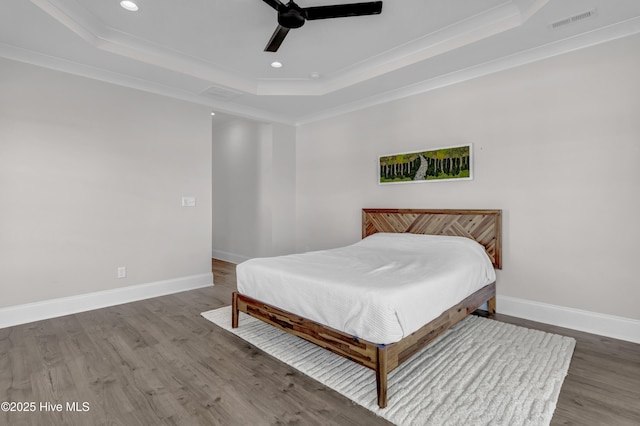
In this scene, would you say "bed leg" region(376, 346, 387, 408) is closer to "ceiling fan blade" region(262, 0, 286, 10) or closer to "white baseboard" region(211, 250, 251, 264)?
"ceiling fan blade" region(262, 0, 286, 10)

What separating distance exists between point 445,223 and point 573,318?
1468mm

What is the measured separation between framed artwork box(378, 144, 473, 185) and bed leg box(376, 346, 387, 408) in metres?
2.52

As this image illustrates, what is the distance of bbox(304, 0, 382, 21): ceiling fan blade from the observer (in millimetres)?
2372

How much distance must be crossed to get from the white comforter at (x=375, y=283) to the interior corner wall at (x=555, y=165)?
0.53 metres

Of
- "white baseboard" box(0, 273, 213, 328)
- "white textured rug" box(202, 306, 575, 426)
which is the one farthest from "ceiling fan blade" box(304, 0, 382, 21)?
"white baseboard" box(0, 273, 213, 328)

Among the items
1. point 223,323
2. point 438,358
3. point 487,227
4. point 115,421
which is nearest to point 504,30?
point 487,227

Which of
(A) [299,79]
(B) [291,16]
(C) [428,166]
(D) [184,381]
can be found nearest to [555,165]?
(C) [428,166]

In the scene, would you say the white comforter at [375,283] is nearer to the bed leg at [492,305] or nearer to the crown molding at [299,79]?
the bed leg at [492,305]

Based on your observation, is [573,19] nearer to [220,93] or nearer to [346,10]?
[346,10]

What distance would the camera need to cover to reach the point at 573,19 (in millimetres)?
2627

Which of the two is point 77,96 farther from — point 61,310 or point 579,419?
point 579,419

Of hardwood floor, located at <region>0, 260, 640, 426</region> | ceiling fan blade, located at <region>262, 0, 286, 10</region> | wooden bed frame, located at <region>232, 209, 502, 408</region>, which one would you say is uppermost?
ceiling fan blade, located at <region>262, 0, 286, 10</region>

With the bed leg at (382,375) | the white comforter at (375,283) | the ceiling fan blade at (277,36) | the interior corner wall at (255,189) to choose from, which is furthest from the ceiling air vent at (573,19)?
the interior corner wall at (255,189)

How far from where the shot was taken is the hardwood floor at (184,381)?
174 centimetres
